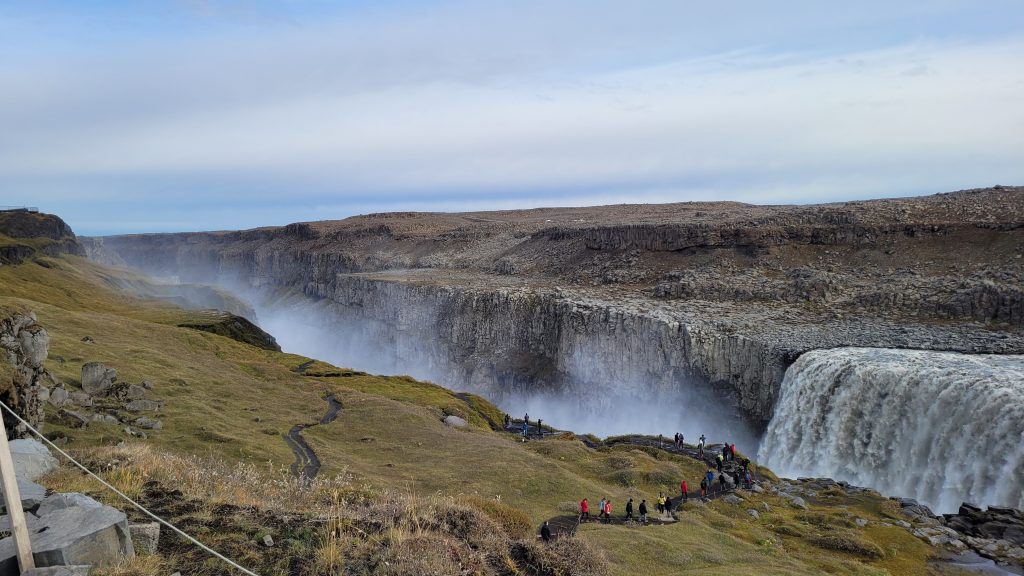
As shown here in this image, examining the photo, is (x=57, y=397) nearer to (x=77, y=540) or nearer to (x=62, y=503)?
(x=62, y=503)

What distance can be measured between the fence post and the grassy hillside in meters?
1.76

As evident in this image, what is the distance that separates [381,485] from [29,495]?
1932 centimetres

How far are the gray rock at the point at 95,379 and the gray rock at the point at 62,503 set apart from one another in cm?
3060

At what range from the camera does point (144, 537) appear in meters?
12.9

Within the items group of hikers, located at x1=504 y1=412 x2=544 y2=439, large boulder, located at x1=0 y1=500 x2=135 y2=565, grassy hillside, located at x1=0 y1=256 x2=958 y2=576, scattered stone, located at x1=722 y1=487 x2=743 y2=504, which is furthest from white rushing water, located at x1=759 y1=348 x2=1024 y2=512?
large boulder, located at x1=0 y1=500 x2=135 y2=565

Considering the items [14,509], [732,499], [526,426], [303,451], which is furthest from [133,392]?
[732,499]

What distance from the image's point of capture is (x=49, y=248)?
133500 millimetres

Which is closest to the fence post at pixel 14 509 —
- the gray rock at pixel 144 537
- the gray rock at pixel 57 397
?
the gray rock at pixel 144 537

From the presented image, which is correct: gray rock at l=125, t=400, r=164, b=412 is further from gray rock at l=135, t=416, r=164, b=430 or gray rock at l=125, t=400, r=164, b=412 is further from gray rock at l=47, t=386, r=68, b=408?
gray rock at l=47, t=386, r=68, b=408

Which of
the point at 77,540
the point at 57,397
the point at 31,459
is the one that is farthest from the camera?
the point at 57,397

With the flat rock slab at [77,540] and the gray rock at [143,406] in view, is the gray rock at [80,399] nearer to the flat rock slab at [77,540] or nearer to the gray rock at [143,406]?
the gray rock at [143,406]

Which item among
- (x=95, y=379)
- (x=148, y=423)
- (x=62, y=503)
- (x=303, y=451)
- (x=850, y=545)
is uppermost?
(x=62, y=503)

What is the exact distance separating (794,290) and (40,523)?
239ft

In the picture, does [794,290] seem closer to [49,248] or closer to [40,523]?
[40,523]
